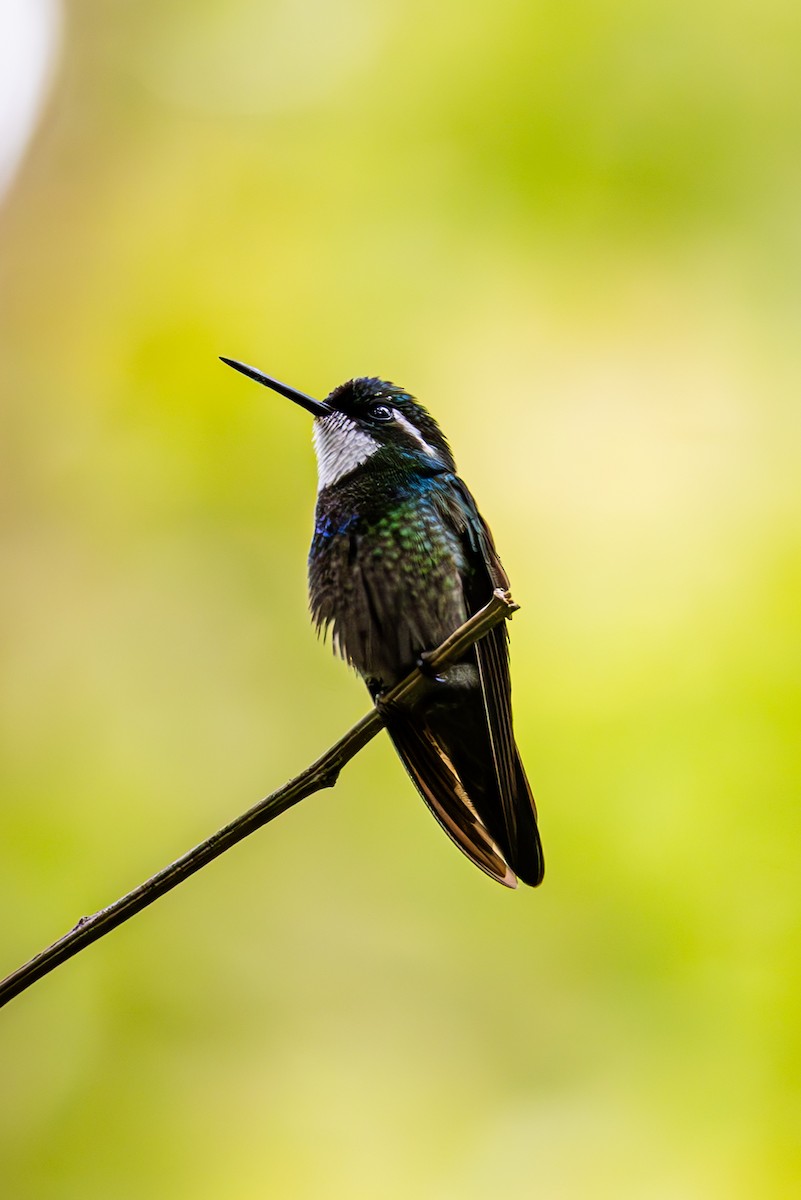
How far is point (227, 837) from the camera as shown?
1927 millimetres

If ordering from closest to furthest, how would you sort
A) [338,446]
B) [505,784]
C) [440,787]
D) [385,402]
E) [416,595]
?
[505,784]
[440,787]
[416,595]
[338,446]
[385,402]

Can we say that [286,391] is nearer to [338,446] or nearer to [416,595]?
[338,446]

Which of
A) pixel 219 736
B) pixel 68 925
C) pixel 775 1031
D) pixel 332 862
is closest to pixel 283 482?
pixel 219 736

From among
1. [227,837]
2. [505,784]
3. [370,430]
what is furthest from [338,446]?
[227,837]

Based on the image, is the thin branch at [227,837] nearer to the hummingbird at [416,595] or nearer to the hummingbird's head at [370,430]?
the hummingbird at [416,595]

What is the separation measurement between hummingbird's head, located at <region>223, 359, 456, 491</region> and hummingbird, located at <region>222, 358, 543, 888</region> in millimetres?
14

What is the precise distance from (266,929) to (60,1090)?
122 cm

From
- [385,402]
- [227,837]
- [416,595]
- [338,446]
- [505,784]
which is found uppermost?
[385,402]

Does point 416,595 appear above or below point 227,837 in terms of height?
above

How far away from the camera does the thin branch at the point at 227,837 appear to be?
1732mm

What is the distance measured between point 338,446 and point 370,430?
0.42 ft

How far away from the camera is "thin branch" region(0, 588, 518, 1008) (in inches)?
68.2

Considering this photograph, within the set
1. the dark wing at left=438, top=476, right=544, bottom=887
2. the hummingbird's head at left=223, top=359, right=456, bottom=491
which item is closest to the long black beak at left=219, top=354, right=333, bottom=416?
the hummingbird's head at left=223, top=359, right=456, bottom=491

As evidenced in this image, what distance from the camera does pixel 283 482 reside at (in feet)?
19.8
